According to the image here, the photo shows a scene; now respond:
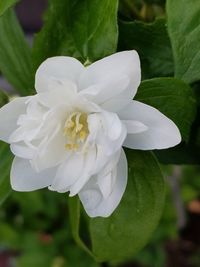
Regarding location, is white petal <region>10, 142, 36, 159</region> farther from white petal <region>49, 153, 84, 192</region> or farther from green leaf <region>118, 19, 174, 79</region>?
green leaf <region>118, 19, 174, 79</region>

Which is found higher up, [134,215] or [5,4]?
[5,4]

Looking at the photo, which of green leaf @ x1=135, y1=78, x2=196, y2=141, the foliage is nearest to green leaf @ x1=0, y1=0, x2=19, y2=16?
the foliage

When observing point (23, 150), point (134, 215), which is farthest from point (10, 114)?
point (134, 215)

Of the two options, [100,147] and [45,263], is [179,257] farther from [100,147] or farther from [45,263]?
[100,147]

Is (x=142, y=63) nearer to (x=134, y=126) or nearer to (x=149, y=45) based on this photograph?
(x=149, y=45)

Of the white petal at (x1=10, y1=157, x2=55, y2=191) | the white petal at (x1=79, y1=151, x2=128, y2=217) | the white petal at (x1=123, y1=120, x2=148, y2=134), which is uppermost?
the white petal at (x1=123, y1=120, x2=148, y2=134)

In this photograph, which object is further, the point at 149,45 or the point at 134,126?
the point at 149,45
